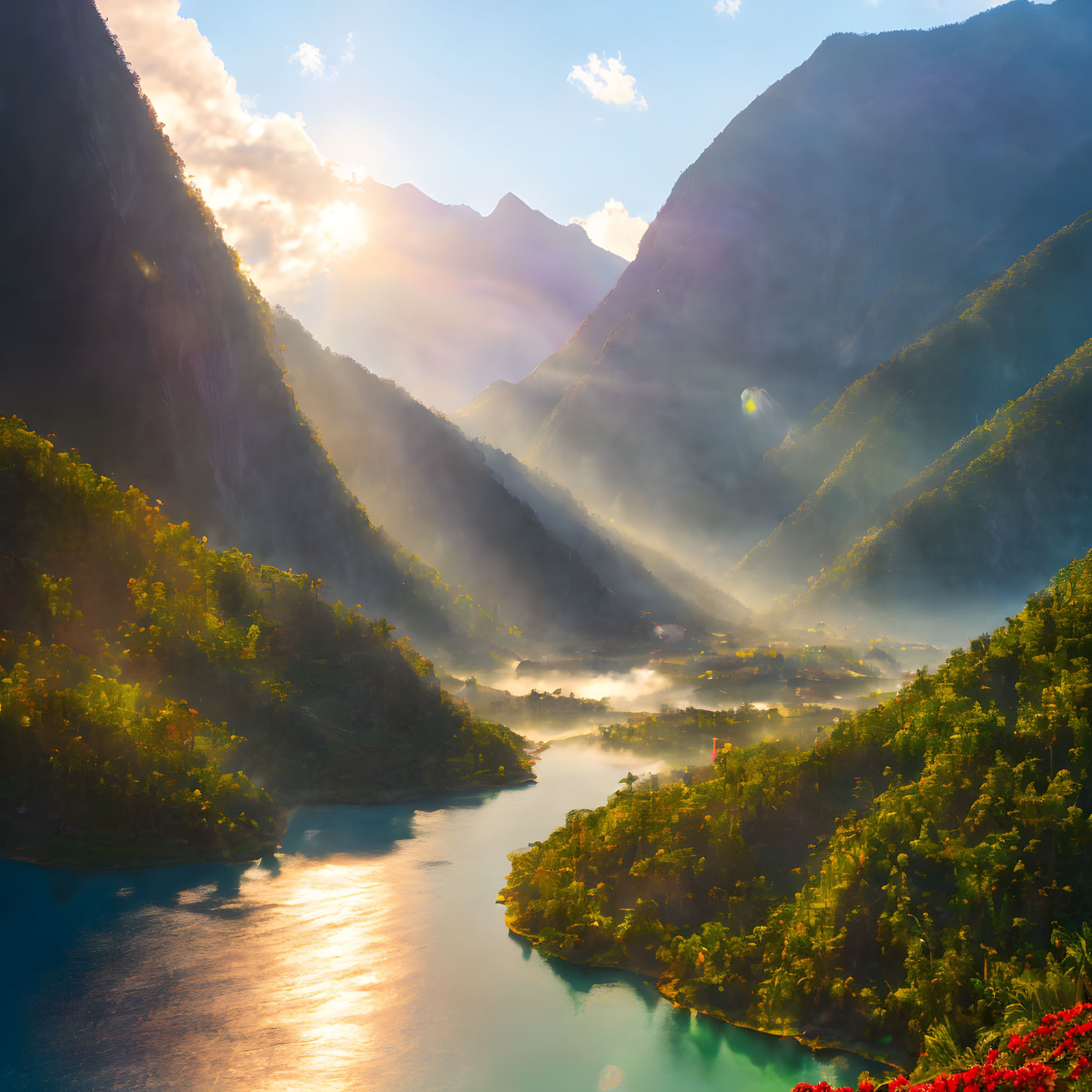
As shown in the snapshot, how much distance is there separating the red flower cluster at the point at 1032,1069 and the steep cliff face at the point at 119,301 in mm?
83927

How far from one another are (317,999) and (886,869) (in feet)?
74.6

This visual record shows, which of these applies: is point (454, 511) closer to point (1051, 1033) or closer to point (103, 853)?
point (103, 853)

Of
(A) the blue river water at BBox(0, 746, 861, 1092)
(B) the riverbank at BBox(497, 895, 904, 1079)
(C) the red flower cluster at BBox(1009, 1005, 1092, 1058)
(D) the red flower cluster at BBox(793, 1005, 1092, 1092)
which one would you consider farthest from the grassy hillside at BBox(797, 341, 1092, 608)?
(D) the red flower cluster at BBox(793, 1005, 1092, 1092)

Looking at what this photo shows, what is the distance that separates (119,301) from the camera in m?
91.8

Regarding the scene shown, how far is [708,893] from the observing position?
36125 millimetres

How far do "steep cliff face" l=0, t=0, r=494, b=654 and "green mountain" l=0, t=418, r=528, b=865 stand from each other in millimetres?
18188

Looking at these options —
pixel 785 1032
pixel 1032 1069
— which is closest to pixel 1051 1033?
pixel 1032 1069

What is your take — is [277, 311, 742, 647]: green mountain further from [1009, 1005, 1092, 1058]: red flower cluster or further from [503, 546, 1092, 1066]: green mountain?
[1009, 1005, 1092, 1058]: red flower cluster

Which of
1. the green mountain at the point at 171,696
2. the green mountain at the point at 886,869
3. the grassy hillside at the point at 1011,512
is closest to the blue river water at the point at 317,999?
the green mountain at the point at 886,869

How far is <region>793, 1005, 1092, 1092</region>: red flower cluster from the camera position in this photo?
18016 mm

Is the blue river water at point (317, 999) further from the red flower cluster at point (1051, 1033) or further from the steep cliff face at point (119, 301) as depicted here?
the steep cliff face at point (119, 301)

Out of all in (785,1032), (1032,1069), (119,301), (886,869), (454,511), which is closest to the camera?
(1032,1069)

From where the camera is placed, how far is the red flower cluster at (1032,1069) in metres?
18.0

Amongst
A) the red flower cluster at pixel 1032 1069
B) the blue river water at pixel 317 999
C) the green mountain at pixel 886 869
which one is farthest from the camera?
the blue river water at pixel 317 999
